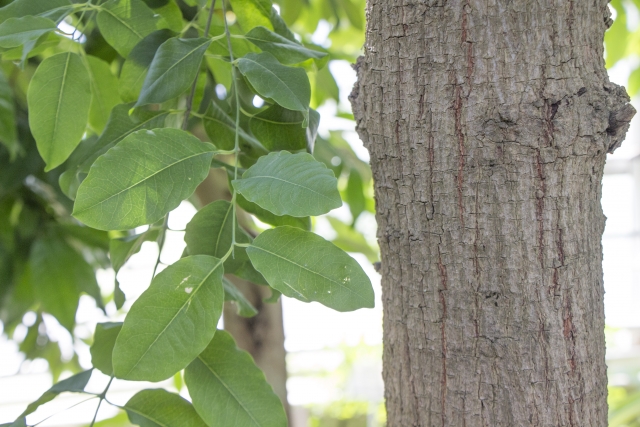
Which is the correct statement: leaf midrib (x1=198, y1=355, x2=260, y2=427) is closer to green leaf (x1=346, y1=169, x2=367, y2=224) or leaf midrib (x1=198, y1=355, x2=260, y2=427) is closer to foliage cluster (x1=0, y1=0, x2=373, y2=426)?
foliage cluster (x1=0, y1=0, x2=373, y2=426)

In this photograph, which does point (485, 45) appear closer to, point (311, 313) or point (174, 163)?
point (174, 163)

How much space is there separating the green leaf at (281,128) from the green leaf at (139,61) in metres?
0.08

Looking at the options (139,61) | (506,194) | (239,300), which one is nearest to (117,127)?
(139,61)

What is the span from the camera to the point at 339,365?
3.19 metres

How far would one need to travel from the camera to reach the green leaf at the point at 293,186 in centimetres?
30

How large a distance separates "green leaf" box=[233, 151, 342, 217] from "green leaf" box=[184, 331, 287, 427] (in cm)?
11

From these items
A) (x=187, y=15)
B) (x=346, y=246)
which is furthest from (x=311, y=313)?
(x=187, y=15)

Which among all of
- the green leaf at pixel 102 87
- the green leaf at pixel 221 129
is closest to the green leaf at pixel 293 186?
the green leaf at pixel 221 129

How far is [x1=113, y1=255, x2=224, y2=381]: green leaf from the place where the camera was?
308 millimetres

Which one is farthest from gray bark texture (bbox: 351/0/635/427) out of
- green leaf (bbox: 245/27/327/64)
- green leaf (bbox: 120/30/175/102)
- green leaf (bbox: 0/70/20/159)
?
green leaf (bbox: 0/70/20/159)

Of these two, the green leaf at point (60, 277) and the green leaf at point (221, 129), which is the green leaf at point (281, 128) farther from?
the green leaf at point (60, 277)

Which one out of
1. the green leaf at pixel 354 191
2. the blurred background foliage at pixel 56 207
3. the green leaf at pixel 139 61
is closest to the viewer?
the green leaf at pixel 139 61

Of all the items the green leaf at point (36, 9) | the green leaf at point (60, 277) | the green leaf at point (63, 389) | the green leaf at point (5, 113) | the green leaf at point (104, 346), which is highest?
the green leaf at point (5, 113)

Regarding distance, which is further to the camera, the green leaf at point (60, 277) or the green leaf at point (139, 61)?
the green leaf at point (60, 277)
